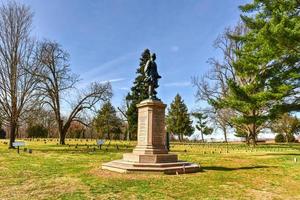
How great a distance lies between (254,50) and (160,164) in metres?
13.4

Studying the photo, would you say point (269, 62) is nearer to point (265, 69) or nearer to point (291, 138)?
point (265, 69)

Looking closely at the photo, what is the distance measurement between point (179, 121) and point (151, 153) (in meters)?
49.0

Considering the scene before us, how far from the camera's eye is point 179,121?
61.6 metres

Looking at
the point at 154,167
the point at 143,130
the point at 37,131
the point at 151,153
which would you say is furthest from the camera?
the point at 37,131

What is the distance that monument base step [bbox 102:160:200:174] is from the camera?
11758 mm

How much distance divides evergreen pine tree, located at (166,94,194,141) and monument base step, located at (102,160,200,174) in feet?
160

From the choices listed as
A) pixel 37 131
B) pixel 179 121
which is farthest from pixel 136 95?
pixel 37 131

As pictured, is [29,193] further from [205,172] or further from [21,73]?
[21,73]

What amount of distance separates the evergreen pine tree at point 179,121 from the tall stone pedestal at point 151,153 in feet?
157

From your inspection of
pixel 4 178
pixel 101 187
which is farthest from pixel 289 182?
pixel 4 178

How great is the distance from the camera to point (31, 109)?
89.1ft

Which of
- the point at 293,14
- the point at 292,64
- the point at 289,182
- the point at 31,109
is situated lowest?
the point at 289,182

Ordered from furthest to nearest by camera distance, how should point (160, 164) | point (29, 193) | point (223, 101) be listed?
point (223, 101), point (160, 164), point (29, 193)

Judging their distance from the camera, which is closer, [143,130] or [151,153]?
[151,153]
